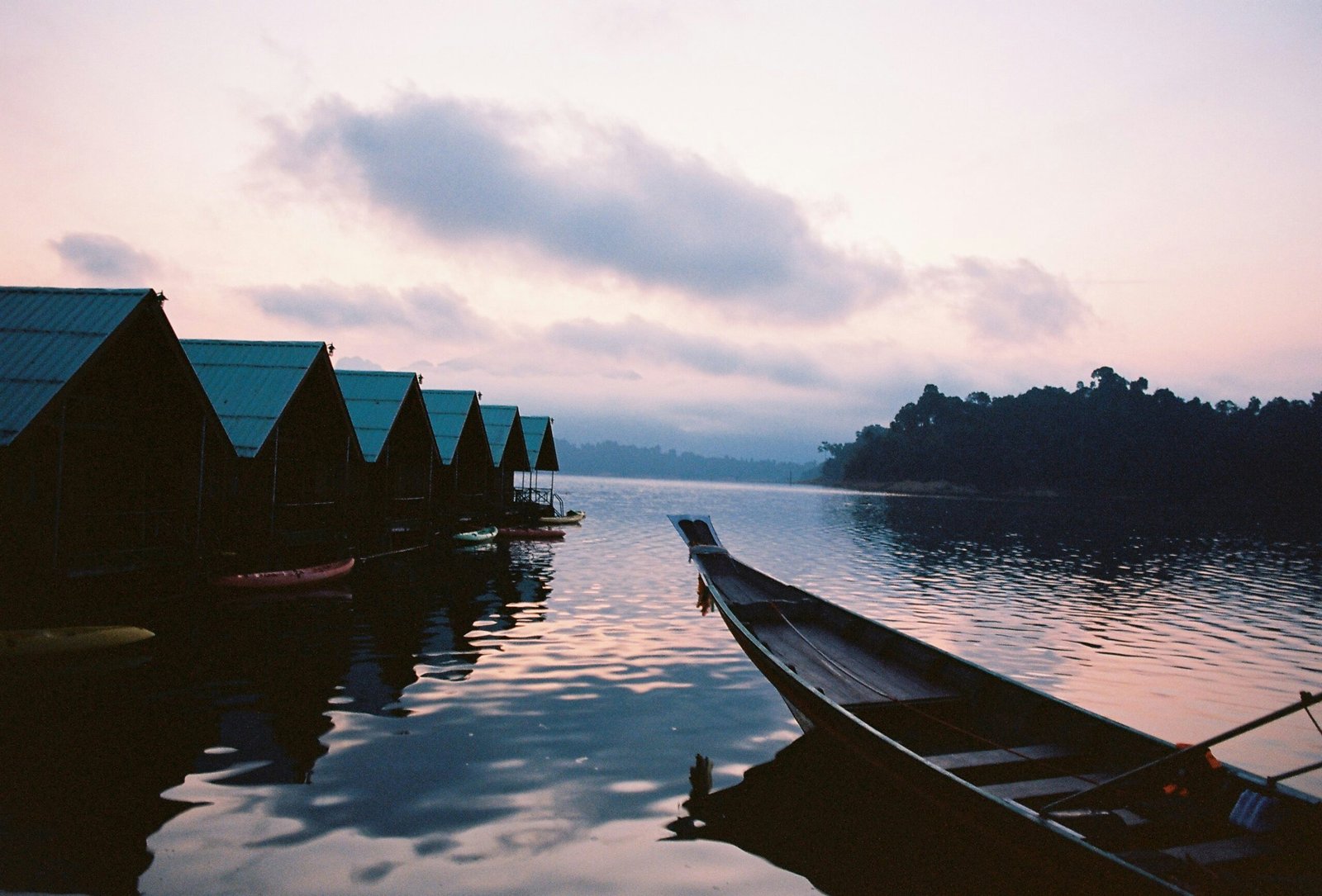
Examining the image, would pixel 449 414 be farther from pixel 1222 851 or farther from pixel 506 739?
pixel 1222 851

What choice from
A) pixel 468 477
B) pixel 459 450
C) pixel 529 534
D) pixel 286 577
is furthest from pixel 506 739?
pixel 468 477

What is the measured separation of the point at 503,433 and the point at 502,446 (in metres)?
0.84

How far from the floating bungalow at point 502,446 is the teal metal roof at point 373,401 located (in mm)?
10669

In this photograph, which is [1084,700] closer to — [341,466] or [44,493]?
[44,493]

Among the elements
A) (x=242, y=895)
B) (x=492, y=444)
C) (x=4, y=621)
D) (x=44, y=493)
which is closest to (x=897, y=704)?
(x=242, y=895)

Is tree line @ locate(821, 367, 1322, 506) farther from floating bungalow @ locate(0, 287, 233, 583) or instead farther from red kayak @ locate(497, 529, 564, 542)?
floating bungalow @ locate(0, 287, 233, 583)

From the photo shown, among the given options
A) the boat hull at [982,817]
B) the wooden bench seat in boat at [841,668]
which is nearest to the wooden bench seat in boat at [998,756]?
the boat hull at [982,817]

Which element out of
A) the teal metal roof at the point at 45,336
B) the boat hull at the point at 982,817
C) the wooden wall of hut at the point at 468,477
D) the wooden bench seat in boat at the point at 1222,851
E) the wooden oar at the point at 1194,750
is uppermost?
the teal metal roof at the point at 45,336

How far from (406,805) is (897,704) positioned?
5870mm

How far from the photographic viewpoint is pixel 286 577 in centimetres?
1980

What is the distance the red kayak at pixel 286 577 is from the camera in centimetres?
1875

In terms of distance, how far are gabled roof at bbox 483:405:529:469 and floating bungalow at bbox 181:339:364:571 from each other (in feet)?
45.9

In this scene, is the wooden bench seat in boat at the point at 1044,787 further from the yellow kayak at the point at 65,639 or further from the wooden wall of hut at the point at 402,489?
the wooden wall of hut at the point at 402,489

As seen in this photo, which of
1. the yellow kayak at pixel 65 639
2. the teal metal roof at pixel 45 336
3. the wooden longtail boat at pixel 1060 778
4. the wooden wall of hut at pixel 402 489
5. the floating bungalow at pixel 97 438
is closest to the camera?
the wooden longtail boat at pixel 1060 778
